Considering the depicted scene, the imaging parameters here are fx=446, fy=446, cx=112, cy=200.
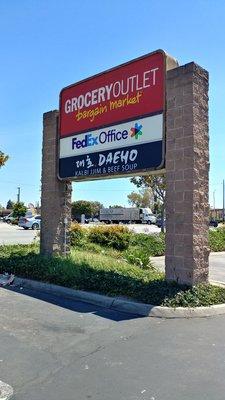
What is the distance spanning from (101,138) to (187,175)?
3.03 meters

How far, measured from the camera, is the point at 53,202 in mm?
12500

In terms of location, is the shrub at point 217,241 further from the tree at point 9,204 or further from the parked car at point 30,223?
the tree at point 9,204

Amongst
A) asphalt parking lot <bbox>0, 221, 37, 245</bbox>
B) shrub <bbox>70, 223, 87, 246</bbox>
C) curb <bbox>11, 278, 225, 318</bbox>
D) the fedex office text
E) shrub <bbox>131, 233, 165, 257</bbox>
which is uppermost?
the fedex office text

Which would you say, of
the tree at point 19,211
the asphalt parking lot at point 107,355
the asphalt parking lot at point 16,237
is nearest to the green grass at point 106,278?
the asphalt parking lot at point 107,355

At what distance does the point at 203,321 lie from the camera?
6.96 metres

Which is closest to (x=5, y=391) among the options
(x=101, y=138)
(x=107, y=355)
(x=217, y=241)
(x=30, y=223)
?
(x=107, y=355)

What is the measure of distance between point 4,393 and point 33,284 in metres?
5.74

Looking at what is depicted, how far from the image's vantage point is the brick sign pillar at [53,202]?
12492 millimetres

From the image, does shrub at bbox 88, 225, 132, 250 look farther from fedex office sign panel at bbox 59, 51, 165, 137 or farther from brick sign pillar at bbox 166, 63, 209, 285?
brick sign pillar at bbox 166, 63, 209, 285

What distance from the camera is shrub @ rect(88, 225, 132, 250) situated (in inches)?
678

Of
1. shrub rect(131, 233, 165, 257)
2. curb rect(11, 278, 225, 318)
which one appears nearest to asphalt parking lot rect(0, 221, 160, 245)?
shrub rect(131, 233, 165, 257)

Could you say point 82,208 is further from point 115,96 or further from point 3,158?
point 115,96

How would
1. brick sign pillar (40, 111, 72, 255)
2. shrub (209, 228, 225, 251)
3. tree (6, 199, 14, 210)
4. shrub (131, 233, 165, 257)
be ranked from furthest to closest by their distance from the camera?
tree (6, 199, 14, 210) < shrub (209, 228, 225, 251) < shrub (131, 233, 165, 257) < brick sign pillar (40, 111, 72, 255)

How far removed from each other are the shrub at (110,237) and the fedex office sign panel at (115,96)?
5.91 m
